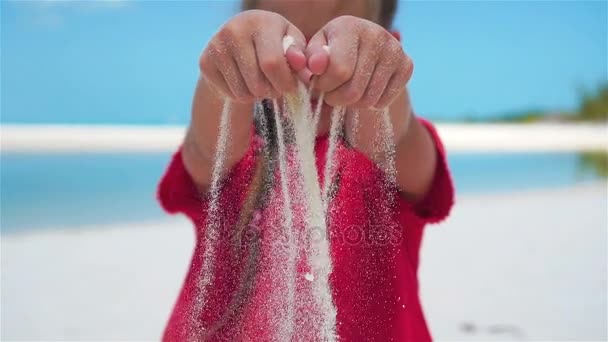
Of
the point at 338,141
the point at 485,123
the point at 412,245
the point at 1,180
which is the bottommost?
the point at 485,123

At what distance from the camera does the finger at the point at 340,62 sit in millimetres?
299

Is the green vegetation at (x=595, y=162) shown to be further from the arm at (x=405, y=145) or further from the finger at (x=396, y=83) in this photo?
the finger at (x=396, y=83)

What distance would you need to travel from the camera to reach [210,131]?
1.48 feet

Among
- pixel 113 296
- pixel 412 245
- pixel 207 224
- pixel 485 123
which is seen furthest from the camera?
pixel 485 123

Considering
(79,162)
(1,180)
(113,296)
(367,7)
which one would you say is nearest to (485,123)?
(79,162)

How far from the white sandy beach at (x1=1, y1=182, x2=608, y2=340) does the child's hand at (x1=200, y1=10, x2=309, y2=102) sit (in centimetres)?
66

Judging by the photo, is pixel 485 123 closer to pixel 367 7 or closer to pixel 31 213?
pixel 31 213

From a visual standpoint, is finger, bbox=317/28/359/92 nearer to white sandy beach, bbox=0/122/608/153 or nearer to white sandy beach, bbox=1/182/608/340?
white sandy beach, bbox=1/182/608/340

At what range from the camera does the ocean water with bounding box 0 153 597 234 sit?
1.97m

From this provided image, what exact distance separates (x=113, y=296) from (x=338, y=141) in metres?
0.87

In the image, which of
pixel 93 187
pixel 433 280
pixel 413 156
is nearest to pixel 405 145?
pixel 413 156

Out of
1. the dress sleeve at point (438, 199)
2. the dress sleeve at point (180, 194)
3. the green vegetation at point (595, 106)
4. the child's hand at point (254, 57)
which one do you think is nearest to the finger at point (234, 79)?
the child's hand at point (254, 57)

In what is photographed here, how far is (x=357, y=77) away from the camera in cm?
31

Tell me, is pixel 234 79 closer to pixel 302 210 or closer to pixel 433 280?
pixel 302 210
